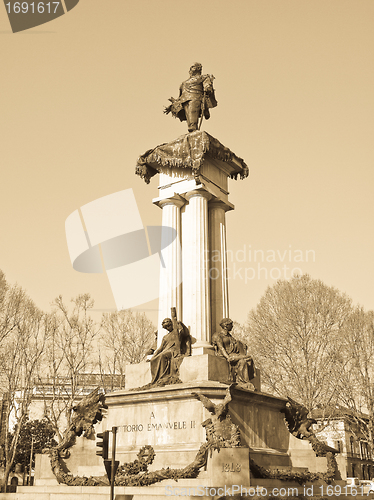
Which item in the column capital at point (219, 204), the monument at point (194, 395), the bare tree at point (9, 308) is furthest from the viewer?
the bare tree at point (9, 308)

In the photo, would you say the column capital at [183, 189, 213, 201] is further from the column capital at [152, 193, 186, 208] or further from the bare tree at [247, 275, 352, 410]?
the bare tree at [247, 275, 352, 410]

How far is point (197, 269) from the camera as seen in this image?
17.3 meters

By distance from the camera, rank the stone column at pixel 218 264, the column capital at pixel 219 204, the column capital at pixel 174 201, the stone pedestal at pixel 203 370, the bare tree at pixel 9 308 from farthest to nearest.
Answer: the bare tree at pixel 9 308
the column capital at pixel 219 204
the column capital at pixel 174 201
the stone column at pixel 218 264
the stone pedestal at pixel 203 370

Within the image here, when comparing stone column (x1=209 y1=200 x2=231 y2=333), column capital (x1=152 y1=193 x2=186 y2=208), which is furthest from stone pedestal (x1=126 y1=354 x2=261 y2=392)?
column capital (x1=152 y1=193 x2=186 y2=208)

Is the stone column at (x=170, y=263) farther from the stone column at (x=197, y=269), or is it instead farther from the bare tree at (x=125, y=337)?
the bare tree at (x=125, y=337)

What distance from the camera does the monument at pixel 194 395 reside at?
500 inches

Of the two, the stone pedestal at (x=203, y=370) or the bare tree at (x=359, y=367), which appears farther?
the bare tree at (x=359, y=367)

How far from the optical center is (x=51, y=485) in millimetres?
14289

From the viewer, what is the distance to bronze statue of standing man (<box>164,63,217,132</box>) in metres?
19.6

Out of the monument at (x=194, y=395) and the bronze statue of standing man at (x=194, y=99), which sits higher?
the bronze statue of standing man at (x=194, y=99)

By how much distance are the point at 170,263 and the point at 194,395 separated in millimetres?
4926

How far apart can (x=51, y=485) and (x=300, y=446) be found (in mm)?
7241

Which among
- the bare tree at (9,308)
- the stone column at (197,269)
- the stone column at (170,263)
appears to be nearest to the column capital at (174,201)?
the stone column at (170,263)

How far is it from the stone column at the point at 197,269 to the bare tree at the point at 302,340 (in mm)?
17859
